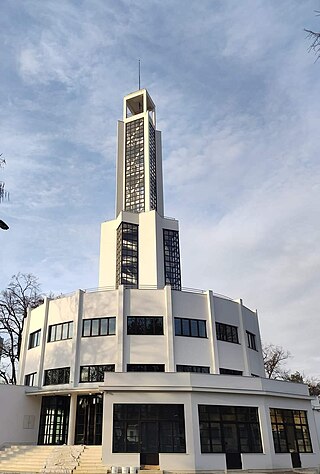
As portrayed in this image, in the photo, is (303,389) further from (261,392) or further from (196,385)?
(196,385)

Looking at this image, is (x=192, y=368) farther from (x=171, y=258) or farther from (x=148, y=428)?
(x=171, y=258)

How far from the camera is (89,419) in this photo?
22.6m

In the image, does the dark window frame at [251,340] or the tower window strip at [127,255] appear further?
the tower window strip at [127,255]

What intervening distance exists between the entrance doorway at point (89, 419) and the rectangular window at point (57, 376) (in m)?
1.40

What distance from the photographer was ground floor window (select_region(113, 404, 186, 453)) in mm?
17250

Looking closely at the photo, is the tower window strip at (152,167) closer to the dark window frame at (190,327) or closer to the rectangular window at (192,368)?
the dark window frame at (190,327)

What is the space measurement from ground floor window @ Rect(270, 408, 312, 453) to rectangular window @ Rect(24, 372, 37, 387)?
14822 mm

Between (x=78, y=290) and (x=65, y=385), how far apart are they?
565cm

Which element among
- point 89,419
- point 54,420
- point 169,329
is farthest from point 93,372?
point 169,329

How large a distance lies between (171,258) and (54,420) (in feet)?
68.5

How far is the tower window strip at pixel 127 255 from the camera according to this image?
3922 centimetres

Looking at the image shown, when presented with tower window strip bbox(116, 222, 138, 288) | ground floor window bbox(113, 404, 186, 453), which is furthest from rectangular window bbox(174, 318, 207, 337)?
tower window strip bbox(116, 222, 138, 288)

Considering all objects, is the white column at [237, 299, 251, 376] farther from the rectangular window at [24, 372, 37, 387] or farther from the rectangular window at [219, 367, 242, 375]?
the rectangular window at [24, 372, 37, 387]

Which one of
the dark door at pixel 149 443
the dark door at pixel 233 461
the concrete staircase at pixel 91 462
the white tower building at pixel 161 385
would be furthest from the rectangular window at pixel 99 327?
the dark door at pixel 233 461
